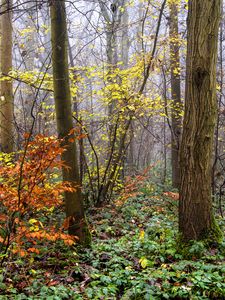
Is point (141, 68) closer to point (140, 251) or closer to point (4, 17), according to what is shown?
point (4, 17)

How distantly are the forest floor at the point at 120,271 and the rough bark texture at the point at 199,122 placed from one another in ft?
1.34

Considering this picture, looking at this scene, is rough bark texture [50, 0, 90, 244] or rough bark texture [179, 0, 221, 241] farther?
rough bark texture [50, 0, 90, 244]

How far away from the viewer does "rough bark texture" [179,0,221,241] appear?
461 centimetres

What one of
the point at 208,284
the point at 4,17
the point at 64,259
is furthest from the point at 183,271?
the point at 4,17

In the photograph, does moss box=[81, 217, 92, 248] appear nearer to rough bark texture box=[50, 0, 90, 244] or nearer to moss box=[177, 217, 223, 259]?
rough bark texture box=[50, 0, 90, 244]

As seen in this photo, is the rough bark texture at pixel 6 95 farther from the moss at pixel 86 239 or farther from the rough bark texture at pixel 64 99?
the moss at pixel 86 239

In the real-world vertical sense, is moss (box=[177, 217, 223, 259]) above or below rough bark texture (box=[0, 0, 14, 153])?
below

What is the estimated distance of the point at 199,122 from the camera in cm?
473

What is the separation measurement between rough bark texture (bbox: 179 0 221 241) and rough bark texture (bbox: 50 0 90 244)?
5.97ft

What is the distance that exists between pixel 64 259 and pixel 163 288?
183cm

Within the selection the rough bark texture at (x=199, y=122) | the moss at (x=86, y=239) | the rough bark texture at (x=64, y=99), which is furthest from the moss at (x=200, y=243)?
the rough bark texture at (x=64, y=99)

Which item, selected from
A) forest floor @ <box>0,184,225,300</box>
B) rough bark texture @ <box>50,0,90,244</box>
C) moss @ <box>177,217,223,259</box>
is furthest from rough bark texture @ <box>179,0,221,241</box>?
rough bark texture @ <box>50,0,90,244</box>

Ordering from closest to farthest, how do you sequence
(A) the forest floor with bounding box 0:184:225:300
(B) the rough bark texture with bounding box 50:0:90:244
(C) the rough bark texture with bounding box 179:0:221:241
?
(A) the forest floor with bounding box 0:184:225:300 < (C) the rough bark texture with bounding box 179:0:221:241 < (B) the rough bark texture with bounding box 50:0:90:244

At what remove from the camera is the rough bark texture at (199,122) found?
A: 461cm
